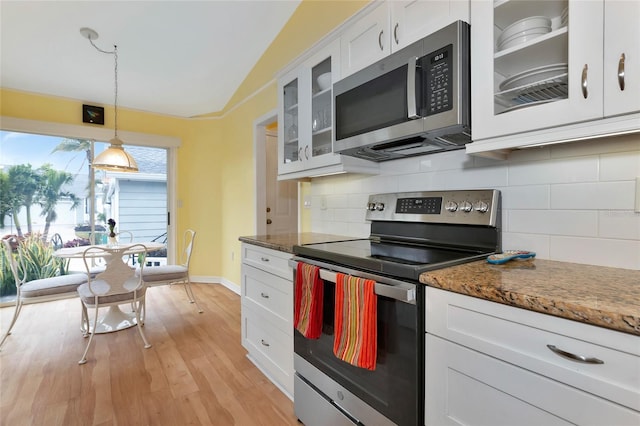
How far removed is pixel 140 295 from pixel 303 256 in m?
1.96

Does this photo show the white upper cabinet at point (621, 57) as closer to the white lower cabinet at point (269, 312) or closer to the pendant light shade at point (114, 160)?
the white lower cabinet at point (269, 312)

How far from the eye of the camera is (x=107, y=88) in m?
3.63

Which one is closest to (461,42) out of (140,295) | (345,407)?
(345,407)

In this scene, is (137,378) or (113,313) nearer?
(137,378)

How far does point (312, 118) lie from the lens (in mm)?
2090

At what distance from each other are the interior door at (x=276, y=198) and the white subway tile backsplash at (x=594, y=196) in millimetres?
2864

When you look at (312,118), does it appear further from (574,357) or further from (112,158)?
(112,158)

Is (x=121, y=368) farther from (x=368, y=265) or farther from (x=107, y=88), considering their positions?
(x=107, y=88)

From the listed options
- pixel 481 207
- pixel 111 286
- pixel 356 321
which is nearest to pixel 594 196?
pixel 481 207

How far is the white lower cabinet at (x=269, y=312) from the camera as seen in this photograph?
1765mm

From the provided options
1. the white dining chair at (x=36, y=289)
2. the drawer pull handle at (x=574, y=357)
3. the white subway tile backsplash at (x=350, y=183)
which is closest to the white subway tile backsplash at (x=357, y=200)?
the white subway tile backsplash at (x=350, y=183)

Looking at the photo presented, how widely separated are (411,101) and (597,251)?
911mm

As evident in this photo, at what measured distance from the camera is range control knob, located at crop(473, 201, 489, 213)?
1.35 metres

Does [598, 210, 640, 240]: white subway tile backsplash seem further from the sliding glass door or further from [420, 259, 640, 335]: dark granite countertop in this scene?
the sliding glass door
